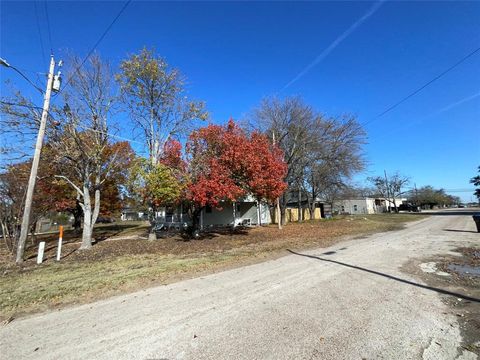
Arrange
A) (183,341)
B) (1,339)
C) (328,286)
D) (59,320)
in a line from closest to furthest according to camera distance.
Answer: (183,341) → (1,339) → (59,320) → (328,286)

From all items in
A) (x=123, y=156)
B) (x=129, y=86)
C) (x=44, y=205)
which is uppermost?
(x=129, y=86)

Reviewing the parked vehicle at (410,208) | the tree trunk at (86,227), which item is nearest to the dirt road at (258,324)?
the tree trunk at (86,227)

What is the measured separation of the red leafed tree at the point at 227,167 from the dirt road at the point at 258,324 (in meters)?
7.65

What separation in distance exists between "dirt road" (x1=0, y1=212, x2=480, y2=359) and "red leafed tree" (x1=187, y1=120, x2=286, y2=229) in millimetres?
7650

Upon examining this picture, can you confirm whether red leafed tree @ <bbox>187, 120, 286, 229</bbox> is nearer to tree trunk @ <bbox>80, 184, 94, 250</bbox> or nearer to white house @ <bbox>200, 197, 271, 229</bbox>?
tree trunk @ <bbox>80, 184, 94, 250</bbox>

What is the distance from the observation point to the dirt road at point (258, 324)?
133 inches

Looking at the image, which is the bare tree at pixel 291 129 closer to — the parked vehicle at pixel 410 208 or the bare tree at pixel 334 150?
the bare tree at pixel 334 150

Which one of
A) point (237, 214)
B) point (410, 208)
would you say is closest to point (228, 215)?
point (237, 214)

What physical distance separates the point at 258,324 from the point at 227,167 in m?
11.4

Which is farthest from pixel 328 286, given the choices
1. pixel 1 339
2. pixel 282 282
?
pixel 1 339

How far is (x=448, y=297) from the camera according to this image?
17.0ft

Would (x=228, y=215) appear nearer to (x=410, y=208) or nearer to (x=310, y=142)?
(x=310, y=142)

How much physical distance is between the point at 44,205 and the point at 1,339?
14505 mm

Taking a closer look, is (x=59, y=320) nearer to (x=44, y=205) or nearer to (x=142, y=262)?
(x=142, y=262)
